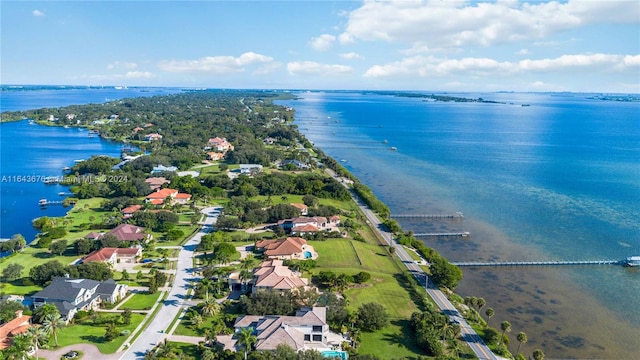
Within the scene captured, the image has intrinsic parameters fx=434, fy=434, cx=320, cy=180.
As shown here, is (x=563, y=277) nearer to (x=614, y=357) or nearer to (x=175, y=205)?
(x=614, y=357)

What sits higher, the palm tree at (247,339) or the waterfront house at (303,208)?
the waterfront house at (303,208)

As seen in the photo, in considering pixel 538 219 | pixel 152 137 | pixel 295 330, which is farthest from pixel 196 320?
pixel 152 137

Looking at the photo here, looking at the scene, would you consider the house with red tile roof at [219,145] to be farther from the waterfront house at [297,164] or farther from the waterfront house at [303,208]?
the waterfront house at [303,208]

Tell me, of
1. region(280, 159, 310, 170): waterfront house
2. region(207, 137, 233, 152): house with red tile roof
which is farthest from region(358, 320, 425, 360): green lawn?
region(207, 137, 233, 152): house with red tile roof

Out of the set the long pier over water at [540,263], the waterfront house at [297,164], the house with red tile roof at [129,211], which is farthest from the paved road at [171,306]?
the waterfront house at [297,164]

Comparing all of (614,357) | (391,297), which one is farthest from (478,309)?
(614,357)

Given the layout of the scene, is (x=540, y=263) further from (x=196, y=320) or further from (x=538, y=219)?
(x=196, y=320)
